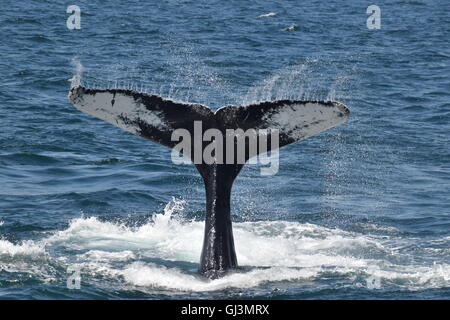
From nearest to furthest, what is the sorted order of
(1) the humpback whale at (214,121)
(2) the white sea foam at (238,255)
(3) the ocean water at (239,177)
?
(1) the humpback whale at (214,121) < (2) the white sea foam at (238,255) < (3) the ocean water at (239,177)

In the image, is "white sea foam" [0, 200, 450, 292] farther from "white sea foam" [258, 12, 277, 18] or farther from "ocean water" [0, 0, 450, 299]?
"white sea foam" [258, 12, 277, 18]

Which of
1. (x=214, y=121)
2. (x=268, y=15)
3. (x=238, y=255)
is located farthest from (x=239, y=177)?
(x=268, y=15)

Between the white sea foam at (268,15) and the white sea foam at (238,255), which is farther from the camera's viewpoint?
the white sea foam at (268,15)

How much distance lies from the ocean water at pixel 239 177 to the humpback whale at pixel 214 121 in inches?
23.8

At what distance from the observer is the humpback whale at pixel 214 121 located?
1164cm

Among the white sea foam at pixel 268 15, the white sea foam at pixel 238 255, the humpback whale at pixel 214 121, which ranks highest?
the white sea foam at pixel 268 15

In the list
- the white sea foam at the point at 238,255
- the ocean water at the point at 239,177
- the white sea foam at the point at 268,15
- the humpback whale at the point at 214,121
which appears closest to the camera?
the humpback whale at the point at 214,121

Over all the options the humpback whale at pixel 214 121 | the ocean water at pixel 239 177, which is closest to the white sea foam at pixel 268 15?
the ocean water at pixel 239 177

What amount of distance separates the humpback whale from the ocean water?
0.60 m

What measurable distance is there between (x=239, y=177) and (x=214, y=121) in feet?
27.8

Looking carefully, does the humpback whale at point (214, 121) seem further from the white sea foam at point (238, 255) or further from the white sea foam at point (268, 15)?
the white sea foam at point (268, 15)

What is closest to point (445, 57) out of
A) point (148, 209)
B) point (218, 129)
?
point (148, 209)

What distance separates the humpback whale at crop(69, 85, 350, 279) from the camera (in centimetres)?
1164

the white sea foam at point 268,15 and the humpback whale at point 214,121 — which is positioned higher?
the white sea foam at point 268,15
